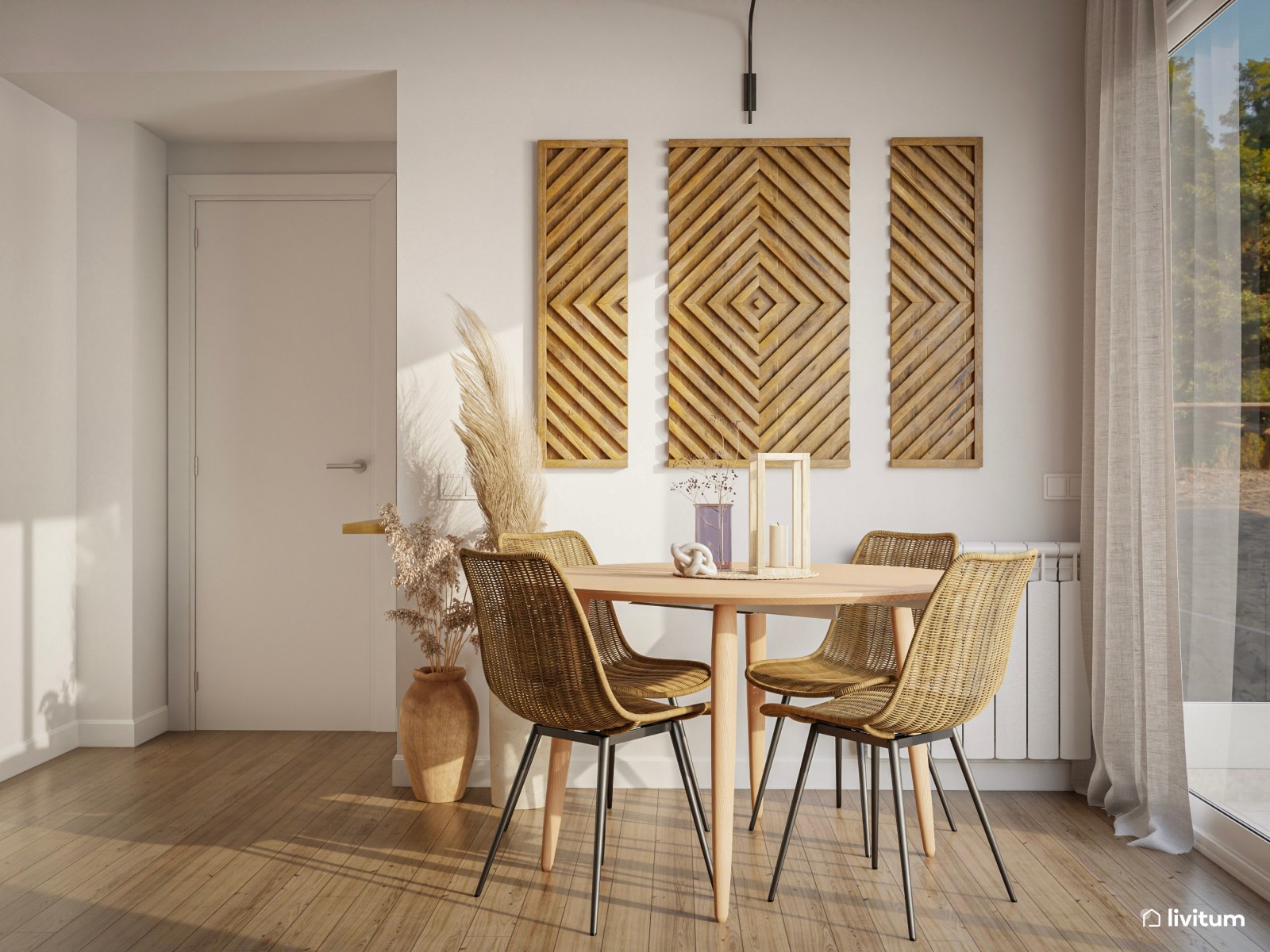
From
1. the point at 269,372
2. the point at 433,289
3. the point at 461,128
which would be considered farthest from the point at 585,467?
the point at 269,372

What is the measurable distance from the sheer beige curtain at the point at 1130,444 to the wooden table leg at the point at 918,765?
63 cm

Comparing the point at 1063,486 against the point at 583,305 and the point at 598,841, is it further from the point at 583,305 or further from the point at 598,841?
the point at 598,841

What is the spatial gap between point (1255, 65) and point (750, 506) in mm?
1715

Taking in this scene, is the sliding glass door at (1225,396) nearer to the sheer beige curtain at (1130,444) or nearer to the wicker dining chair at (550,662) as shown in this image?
the sheer beige curtain at (1130,444)

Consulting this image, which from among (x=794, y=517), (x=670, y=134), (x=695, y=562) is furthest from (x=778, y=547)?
(x=670, y=134)

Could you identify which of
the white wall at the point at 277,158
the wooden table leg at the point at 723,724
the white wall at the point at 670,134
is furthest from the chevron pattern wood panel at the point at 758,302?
the white wall at the point at 277,158

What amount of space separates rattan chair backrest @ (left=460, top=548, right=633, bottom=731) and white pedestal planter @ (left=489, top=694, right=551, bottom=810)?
770mm

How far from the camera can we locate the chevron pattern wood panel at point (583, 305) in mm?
3264

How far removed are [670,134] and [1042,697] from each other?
2.28 meters

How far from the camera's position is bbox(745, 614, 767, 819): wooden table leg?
2.87 m

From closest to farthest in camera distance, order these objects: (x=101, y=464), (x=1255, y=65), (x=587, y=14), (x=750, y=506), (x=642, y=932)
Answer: (x=642, y=932), (x=1255, y=65), (x=750, y=506), (x=587, y=14), (x=101, y=464)

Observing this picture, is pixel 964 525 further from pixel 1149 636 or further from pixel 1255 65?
pixel 1255 65

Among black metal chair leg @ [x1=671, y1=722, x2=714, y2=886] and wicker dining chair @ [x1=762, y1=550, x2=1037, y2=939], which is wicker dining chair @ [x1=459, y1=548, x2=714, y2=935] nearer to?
black metal chair leg @ [x1=671, y1=722, x2=714, y2=886]

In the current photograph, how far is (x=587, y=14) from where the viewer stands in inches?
129
